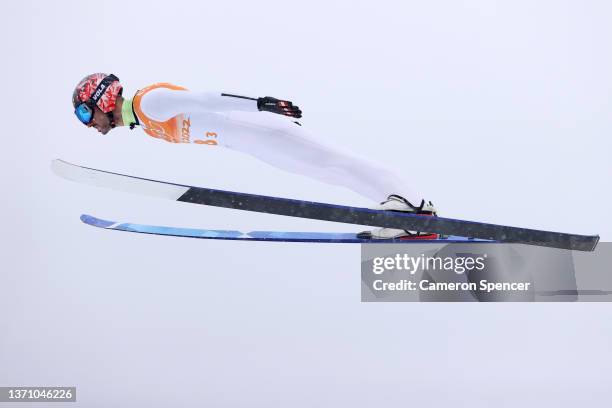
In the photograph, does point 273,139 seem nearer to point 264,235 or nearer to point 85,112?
point 264,235

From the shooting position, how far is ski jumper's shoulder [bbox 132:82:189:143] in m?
2.78

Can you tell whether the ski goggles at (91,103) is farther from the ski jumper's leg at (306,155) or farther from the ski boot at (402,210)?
the ski boot at (402,210)

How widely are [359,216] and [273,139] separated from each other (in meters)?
0.44

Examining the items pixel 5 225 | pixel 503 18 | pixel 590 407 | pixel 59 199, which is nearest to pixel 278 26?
pixel 503 18

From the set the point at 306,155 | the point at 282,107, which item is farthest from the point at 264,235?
the point at 282,107

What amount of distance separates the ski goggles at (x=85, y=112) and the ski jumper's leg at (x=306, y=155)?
592mm

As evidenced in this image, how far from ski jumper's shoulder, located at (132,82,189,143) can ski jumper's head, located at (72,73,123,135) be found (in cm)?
12

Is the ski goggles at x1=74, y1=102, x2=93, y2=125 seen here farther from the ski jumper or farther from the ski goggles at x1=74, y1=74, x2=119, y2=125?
the ski jumper

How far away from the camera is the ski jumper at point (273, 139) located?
9.03ft

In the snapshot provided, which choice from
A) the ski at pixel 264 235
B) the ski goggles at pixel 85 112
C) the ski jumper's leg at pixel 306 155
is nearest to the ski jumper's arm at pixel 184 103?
the ski jumper's leg at pixel 306 155

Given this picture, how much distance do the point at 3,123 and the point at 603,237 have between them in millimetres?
3059

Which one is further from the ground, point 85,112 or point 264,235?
point 85,112

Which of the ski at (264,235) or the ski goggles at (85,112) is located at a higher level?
the ski goggles at (85,112)

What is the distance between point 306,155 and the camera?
276 cm
